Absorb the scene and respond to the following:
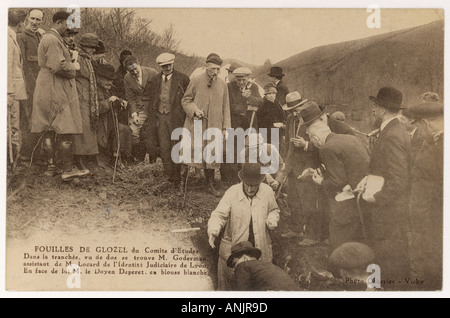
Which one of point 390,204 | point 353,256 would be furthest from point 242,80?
point 353,256

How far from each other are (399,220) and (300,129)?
155 cm

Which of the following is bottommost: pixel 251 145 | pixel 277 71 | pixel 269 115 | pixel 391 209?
pixel 391 209

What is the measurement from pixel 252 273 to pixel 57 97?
307cm

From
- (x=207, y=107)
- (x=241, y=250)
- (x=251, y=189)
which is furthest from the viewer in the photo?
(x=207, y=107)

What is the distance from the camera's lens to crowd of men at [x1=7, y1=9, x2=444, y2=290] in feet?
18.0

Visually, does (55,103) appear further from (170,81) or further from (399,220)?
(399,220)

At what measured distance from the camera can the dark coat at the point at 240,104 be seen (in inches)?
223

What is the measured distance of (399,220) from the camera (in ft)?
17.9

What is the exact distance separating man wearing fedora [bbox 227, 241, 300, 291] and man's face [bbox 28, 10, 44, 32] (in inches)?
137

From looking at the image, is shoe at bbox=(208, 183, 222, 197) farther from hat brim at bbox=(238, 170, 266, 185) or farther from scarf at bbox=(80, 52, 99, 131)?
scarf at bbox=(80, 52, 99, 131)

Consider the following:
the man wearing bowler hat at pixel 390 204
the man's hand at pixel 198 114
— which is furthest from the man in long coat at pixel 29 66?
the man wearing bowler hat at pixel 390 204

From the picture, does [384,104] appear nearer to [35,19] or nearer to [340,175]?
[340,175]

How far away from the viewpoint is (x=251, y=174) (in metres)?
5.53

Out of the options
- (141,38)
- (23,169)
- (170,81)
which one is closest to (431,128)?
(170,81)
